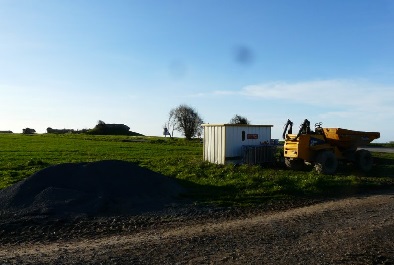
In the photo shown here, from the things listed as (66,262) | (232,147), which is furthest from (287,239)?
(232,147)

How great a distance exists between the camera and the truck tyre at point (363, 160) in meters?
22.9

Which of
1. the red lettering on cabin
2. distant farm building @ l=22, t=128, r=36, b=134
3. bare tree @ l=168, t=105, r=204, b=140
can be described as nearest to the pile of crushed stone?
the red lettering on cabin

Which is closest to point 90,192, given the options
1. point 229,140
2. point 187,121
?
point 229,140

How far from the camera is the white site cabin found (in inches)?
958

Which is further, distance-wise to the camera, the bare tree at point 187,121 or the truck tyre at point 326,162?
the bare tree at point 187,121

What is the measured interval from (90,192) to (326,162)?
1112 cm

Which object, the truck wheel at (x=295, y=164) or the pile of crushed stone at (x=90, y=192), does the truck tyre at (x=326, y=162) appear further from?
the pile of crushed stone at (x=90, y=192)

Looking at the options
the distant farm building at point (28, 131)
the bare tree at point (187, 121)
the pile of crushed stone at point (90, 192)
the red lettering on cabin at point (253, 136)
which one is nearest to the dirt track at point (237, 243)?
the pile of crushed stone at point (90, 192)

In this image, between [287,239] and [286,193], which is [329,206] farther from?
[287,239]

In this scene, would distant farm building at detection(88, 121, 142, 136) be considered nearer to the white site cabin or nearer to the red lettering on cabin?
the white site cabin

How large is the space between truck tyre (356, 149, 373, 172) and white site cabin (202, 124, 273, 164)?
5.22 m

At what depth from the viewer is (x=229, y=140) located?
960 inches

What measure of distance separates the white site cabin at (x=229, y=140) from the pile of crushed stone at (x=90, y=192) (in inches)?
289

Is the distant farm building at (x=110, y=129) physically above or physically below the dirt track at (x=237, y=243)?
above
